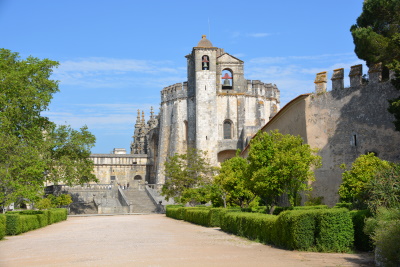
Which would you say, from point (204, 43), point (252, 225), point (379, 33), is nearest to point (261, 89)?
point (204, 43)

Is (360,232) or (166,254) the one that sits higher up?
(360,232)

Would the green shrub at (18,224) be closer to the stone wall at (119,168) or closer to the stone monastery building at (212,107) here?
the stone monastery building at (212,107)

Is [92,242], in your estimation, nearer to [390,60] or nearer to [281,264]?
[281,264]

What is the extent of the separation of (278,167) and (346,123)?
7.66 metres

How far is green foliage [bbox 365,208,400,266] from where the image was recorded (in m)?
10.0

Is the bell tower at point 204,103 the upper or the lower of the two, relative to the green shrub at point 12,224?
upper

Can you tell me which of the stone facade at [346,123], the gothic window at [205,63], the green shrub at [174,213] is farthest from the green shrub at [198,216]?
the gothic window at [205,63]

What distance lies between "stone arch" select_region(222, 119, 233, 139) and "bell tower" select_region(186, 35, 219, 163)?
2003 mm

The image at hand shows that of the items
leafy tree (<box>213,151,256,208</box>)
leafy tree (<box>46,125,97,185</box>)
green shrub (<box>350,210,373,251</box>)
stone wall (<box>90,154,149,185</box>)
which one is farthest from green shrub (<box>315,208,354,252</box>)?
stone wall (<box>90,154,149,185</box>)

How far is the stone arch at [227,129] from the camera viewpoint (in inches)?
2390

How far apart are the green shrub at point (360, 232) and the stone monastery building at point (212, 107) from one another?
1739 inches

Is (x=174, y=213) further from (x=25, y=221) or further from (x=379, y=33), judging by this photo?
(x=379, y=33)

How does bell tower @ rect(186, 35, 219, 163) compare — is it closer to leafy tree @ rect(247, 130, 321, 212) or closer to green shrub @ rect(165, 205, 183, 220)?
green shrub @ rect(165, 205, 183, 220)

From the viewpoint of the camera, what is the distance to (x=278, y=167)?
20.4 meters
